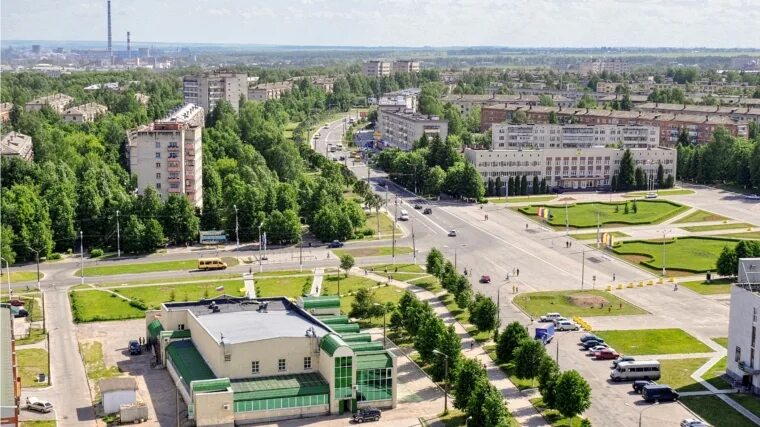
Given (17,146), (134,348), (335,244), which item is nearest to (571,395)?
(134,348)

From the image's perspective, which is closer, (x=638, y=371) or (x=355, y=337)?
(x=638, y=371)

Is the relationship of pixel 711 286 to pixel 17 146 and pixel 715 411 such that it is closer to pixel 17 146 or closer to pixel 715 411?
pixel 715 411

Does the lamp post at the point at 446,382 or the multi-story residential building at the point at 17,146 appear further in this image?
the multi-story residential building at the point at 17,146

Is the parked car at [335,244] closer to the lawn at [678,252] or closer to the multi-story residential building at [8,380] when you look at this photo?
the lawn at [678,252]

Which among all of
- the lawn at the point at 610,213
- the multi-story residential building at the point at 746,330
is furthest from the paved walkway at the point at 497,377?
the lawn at the point at 610,213

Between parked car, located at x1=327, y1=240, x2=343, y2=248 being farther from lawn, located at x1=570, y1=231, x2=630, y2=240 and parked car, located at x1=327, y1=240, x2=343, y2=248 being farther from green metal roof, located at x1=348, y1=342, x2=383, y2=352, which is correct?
green metal roof, located at x1=348, y1=342, x2=383, y2=352

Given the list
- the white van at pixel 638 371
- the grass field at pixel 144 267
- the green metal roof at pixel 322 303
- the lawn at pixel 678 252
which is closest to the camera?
the white van at pixel 638 371

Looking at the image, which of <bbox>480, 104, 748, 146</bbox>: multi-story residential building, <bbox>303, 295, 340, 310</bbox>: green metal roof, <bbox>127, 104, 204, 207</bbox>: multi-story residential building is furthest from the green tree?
<bbox>480, 104, 748, 146</bbox>: multi-story residential building
